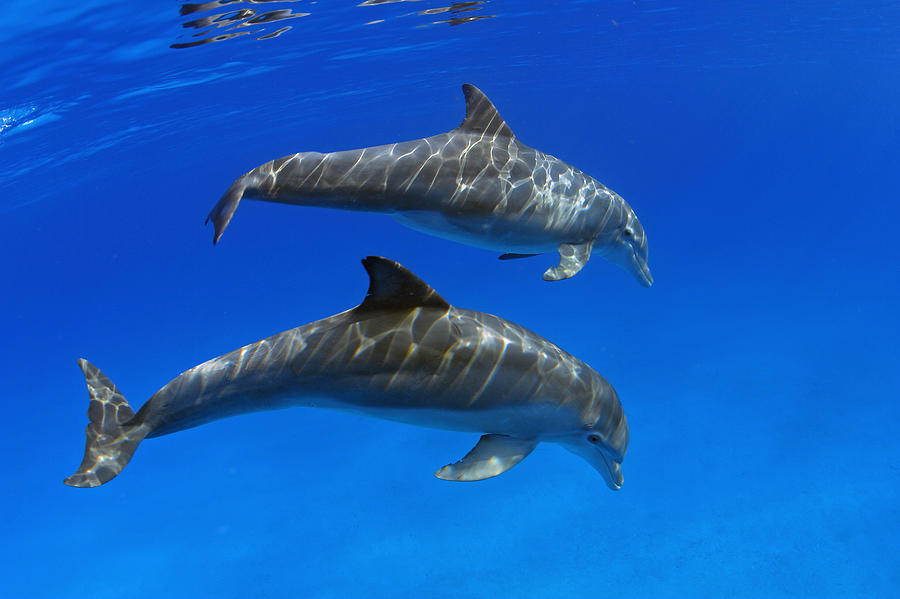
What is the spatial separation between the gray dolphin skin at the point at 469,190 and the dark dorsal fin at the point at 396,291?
1270 mm

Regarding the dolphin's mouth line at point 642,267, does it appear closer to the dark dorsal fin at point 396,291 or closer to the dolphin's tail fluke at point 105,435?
the dark dorsal fin at point 396,291

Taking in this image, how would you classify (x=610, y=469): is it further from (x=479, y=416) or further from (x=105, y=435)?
(x=105, y=435)

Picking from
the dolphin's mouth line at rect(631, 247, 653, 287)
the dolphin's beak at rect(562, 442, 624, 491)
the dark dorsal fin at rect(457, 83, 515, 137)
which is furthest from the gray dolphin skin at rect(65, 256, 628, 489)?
the dolphin's mouth line at rect(631, 247, 653, 287)

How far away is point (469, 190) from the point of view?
18.5 ft

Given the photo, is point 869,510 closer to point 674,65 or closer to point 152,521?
point 152,521

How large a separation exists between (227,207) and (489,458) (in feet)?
9.68

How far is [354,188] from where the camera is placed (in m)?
5.18

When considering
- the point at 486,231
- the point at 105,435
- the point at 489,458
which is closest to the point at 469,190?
the point at 486,231

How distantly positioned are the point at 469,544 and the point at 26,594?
1009 cm

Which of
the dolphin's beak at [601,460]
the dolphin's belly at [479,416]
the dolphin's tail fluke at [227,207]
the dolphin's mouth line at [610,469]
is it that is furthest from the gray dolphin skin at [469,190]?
the dolphin's mouth line at [610,469]

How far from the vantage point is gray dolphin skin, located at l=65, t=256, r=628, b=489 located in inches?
169

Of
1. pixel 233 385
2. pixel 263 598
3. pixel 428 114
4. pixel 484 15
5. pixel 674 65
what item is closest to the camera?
pixel 233 385

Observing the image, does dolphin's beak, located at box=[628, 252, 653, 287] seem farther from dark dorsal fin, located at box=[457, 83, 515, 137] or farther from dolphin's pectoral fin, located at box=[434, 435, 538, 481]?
dolphin's pectoral fin, located at box=[434, 435, 538, 481]

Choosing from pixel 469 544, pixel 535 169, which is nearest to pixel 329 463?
pixel 469 544
